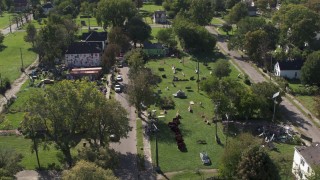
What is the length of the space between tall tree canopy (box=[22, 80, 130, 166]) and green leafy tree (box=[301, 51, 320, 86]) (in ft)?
132

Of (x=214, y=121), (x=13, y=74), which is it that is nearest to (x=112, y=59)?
(x=13, y=74)

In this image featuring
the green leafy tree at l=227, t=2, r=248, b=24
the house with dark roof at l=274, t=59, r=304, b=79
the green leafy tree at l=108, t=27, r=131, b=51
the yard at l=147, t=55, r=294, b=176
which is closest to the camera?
the yard at l=147, t=55, r=294, b=176

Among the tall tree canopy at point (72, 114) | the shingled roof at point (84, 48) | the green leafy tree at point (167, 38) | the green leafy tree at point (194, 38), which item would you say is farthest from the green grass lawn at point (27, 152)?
the green leafy tree at point (194, 38)

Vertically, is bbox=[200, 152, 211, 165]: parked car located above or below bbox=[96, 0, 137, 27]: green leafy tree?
below

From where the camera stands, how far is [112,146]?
5234 centimetres

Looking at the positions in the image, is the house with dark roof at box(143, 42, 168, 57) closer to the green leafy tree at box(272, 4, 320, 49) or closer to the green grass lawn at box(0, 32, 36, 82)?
the green grass lawn at box(0, 32, 36, 82)

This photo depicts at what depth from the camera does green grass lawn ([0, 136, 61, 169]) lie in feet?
160

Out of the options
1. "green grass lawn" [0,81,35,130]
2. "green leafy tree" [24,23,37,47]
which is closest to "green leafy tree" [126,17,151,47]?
"green leafy tree" [24,23,37,47]

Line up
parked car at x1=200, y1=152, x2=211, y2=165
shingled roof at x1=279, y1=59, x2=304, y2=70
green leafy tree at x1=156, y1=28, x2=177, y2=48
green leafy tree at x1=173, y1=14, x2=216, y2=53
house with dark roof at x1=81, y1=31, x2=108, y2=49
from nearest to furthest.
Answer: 1. parked car at x1=200, y1=152, x2=211, y2=165
2. shingled roof at x1=279, y1=59, x2=304, y2=70
3. green leafy tree at x1=173, y1=14, x2=216, y2=53
4. green leafy tree at x1=156, y1=28, x2=177, y2=48
5. house with dark roof at x1=81, y1=31, x2=108, y2=49

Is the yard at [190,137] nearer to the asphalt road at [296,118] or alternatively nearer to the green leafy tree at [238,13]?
the asphalt road at [296,118]

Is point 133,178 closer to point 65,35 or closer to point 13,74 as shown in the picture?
point 13,74

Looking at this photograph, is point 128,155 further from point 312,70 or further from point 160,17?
point 160,17

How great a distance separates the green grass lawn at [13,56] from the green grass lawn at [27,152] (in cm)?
2896

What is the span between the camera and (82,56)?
294 ft
